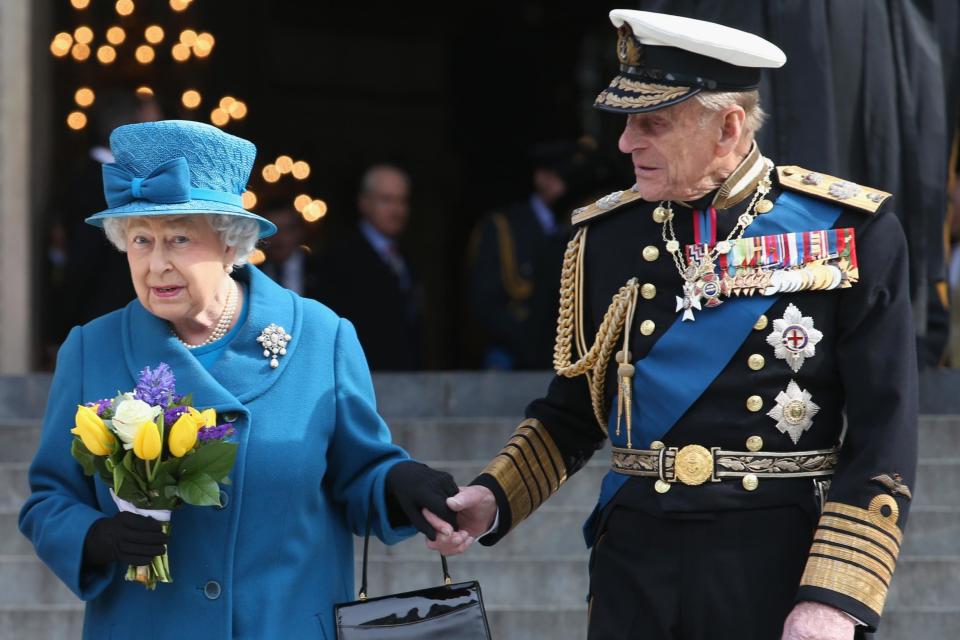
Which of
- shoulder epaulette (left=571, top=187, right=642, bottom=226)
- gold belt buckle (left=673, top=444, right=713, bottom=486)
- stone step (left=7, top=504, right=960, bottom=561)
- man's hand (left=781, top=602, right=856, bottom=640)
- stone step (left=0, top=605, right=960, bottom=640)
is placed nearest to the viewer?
man's hand (left=781, top=602, right=856, bottom=640)

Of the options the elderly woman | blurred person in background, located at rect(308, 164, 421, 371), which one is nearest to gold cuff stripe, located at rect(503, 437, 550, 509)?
the elderly woman

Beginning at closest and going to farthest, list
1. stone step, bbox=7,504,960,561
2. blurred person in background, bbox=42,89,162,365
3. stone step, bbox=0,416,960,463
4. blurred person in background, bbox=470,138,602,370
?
1. stone step, bbox=7,504,960,561
2. stone step, bbox=0,416,960,463
3. blurred person in background, bbox=42,89,162,365
4. blurred person in background, bbox=470,138,602,370

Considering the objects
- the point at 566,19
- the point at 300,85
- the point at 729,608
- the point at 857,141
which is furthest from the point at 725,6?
the point at 300,85

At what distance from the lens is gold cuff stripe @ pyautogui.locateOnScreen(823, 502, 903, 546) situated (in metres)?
3.52

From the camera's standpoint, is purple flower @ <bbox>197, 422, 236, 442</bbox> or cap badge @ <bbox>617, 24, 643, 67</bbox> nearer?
purple flower @ <bbox>197, 422, 236, 442</bbox>

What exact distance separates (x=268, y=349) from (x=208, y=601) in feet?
1.79

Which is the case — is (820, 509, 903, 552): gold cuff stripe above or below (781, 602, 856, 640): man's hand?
above

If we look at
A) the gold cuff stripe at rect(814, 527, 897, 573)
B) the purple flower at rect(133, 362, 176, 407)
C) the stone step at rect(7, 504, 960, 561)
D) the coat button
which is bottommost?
the stone step at rect(7, 504, 960, 561)

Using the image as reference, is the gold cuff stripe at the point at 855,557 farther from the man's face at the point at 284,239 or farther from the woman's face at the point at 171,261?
the man's face at the point at 284,239

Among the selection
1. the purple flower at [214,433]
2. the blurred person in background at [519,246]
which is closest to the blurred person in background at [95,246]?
the blurred person in background at [519,246]

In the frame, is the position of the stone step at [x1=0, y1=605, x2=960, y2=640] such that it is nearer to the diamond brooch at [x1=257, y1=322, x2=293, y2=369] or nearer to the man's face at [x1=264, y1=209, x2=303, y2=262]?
the diamond brooch at [x1=257, y1=322, x2=293, y2=369]

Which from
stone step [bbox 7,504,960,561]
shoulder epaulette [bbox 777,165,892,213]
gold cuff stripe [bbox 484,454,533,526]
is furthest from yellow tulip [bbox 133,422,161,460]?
stone step [bbox 7,504,960,561]

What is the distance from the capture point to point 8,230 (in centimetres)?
854

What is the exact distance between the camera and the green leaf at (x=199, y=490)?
364cm
